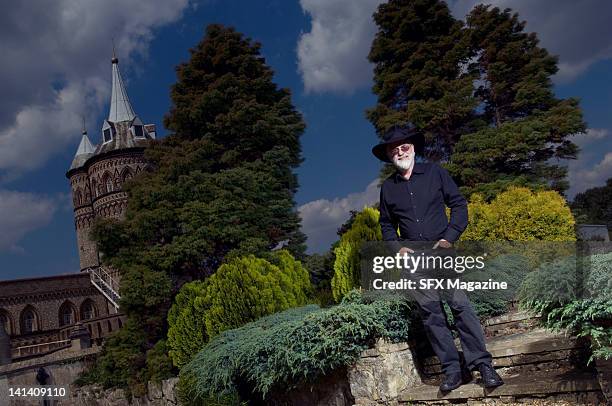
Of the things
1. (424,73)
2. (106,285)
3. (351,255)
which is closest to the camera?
(351,255)

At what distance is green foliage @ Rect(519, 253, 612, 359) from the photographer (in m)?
3.87

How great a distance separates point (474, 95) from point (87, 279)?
31165mm

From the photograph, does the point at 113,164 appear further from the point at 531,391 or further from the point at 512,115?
the point at 531,391

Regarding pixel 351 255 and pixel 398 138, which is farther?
pixel 351 255

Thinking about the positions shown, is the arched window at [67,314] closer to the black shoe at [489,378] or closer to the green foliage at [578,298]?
the black shoe at [489,378]

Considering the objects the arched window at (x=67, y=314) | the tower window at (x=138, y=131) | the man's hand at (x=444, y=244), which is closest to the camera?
the man's hand at (x=444, y=244)

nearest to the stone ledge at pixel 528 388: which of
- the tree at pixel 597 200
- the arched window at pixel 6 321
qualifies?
the tree at pixel 597 200

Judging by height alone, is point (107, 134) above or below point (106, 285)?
above

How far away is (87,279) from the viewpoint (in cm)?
4069

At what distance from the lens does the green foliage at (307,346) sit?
219 inches

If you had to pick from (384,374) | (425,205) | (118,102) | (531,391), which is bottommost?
(531,391)

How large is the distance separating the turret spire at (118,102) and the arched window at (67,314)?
16.0 m

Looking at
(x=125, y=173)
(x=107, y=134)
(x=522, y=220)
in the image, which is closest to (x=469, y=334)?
(x=522, y=220)

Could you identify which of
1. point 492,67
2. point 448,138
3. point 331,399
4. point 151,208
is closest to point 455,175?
point 448,138
